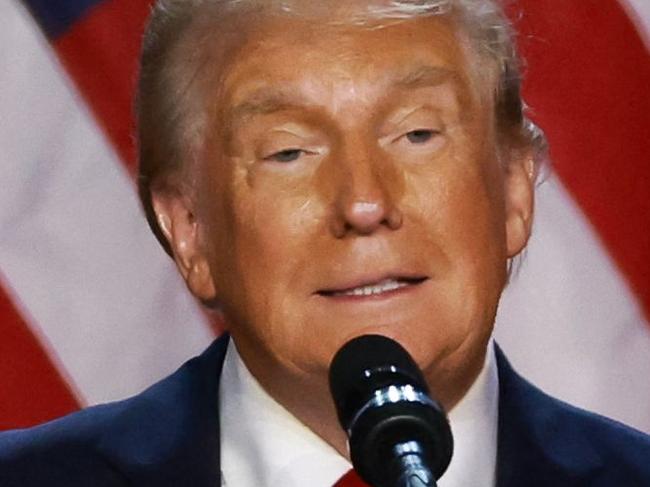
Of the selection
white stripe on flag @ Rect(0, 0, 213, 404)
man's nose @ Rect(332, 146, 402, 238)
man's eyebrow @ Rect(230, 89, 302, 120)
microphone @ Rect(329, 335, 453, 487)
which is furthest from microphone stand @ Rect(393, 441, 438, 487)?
white stripe on flag @ Rect(0, 0, 213, 404)

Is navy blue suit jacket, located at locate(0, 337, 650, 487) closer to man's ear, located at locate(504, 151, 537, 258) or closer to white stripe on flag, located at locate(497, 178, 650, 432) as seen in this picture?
man's ear, located at locate(504, 151, 537, 258)

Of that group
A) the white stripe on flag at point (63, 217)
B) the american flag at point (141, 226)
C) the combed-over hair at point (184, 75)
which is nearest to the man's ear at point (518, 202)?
the combed-over hair at point (184, 75)

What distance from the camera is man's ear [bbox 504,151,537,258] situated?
1536 millimetres

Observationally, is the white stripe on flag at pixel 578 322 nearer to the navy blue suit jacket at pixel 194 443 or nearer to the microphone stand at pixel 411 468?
the navy blue suit jacket at pixel 194 443

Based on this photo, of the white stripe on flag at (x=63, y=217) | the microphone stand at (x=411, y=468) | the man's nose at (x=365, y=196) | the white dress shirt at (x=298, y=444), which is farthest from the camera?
the white stripe on flag at (x=63, y=217)

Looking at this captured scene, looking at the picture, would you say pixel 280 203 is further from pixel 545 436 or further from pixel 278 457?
pixel 545 436

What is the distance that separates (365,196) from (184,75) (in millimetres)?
247

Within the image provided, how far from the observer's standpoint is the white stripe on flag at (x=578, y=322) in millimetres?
2057

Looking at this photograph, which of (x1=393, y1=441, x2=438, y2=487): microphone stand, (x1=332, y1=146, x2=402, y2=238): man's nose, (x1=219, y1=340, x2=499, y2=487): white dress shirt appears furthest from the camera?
(x1=219, y1=340, x2=499, y2=487): white dress shirt

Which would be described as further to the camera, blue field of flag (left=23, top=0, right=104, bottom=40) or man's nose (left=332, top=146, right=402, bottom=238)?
blue field of flag (left=23, top=0, right=104, bottom=40)

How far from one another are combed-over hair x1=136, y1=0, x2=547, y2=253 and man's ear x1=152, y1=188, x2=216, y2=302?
2cm

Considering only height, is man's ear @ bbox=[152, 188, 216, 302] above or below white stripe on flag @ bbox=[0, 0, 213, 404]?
above

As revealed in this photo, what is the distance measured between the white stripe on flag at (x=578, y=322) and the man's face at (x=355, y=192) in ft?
1.84

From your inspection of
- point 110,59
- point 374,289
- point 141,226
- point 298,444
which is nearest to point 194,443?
point 298,444
